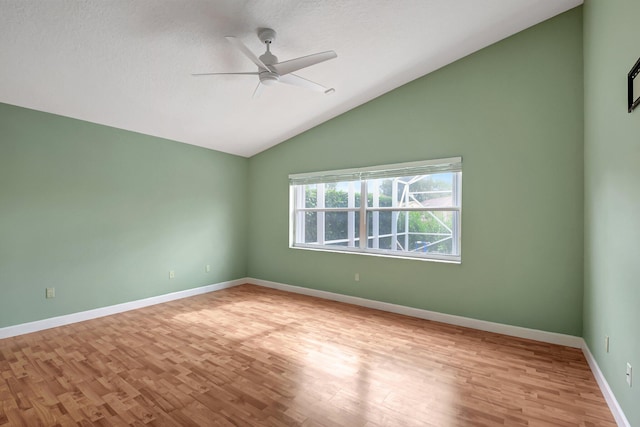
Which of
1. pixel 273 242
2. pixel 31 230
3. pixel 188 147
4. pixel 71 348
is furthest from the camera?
pixel 273 242

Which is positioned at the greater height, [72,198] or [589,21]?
[589,21]

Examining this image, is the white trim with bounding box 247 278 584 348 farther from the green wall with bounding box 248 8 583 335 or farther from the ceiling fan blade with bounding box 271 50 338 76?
the ceiling fan blade with bounding box 271 50 338 76

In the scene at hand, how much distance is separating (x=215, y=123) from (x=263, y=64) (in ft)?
6.69

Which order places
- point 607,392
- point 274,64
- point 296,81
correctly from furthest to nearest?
point 296,81 → point 274,64 → point 607,392

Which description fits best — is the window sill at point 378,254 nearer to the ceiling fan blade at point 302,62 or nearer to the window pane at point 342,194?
the window pane at point 342,194

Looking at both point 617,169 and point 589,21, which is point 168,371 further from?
point 589,21

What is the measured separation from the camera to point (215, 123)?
14.4 ft

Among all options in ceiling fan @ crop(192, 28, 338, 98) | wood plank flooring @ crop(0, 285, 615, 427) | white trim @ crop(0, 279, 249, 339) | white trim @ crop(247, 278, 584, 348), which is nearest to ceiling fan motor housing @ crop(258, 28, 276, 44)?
ceiling fan @ crop(192, 28, 338, 98)

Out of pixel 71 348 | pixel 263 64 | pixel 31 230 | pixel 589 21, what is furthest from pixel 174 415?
pixel 589 21

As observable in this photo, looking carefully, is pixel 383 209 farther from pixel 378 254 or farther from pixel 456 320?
pixel 456 320

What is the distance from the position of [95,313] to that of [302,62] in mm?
3878

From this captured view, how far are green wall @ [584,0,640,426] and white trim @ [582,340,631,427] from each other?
45 millimetres

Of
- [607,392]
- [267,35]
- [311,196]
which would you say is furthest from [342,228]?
[607,392]

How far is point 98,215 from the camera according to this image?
3.95 meters
